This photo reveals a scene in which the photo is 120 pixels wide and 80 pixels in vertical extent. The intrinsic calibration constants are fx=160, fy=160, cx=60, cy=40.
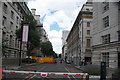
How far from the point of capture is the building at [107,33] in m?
23.2

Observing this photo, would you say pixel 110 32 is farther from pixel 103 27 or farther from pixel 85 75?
pixel 85 75

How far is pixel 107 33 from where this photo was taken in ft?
85.3

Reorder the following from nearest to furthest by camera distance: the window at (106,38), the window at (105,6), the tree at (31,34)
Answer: the window at (106,38)
the window at (105,6)
the tree at (31,34)

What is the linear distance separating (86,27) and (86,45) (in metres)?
5.71

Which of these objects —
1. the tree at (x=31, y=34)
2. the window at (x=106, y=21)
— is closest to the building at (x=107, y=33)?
the window at (x=106, y=21)

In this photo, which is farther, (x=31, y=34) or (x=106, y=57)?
(x=31, y=34)

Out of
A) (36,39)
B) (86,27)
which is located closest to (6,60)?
(36,39)

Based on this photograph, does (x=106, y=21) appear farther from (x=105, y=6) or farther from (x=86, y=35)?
(x=86, y=35)

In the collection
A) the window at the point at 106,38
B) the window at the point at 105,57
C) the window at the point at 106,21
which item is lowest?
the window at the point at 105,57

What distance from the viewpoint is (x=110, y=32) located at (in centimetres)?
2502

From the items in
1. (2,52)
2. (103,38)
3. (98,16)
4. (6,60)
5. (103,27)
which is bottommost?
(6,60)

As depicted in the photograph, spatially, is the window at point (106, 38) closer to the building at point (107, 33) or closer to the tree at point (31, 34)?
the building at point (107, 33)

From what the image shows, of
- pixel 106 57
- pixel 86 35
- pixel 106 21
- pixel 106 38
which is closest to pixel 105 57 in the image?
pixel 106 57

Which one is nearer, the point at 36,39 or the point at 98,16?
the point at 98,16
